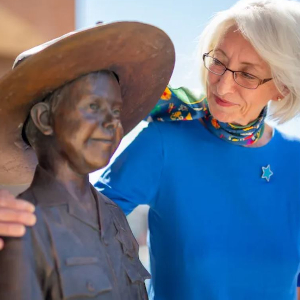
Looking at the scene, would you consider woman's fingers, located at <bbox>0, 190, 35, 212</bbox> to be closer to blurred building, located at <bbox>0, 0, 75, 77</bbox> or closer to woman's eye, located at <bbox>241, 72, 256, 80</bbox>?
woman's eye, located at <bbox>241, 72, 256, 80</bbox>

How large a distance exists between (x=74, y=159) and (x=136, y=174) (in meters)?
0.54

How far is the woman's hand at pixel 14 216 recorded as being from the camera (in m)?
0.84

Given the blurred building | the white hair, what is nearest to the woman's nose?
the white hair

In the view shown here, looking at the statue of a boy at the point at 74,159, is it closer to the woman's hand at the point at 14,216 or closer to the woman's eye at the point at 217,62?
the woman's hand at the point at 14,216

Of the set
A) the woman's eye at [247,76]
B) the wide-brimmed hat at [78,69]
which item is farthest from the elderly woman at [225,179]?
the wide-brimmed hat at [78,69]

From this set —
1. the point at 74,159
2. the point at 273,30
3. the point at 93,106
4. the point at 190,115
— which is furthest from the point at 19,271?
the point at 273,30

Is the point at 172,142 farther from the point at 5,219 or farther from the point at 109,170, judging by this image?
the point at 5,219

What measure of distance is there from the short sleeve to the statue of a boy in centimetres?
39

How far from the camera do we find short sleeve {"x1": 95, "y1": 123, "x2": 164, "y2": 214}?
4.80 ft

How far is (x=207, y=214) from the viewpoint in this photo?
1535mm

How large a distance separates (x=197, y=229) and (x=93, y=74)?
73 cm

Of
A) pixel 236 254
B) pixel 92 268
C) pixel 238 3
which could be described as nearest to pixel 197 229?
pixel 236 254

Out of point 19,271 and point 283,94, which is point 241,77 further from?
point 19,271

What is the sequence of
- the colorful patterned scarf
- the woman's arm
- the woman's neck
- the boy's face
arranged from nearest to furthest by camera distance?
the woman's arm, the boy's face, the colorful patterned scarf, the woman's neck
